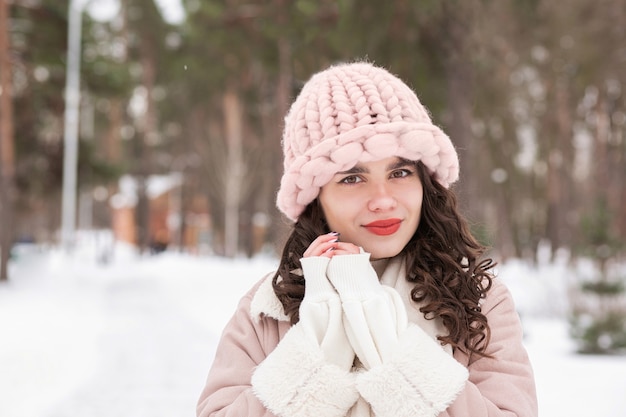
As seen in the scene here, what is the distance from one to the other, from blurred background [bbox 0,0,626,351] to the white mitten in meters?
1.17

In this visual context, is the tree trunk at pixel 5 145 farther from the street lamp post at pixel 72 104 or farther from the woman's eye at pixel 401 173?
the woman's eye at pixel 401 173

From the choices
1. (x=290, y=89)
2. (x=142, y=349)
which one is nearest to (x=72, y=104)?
(x=290, y=89)

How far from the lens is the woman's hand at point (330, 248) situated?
1.85m

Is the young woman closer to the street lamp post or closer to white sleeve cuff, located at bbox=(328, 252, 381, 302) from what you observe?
white sleeve cuff, located at bbox=(328, 252, 381, 302)

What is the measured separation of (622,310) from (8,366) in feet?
24.5

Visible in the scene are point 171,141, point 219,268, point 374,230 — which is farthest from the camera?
point 171,141

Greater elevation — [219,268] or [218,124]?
[218,124]

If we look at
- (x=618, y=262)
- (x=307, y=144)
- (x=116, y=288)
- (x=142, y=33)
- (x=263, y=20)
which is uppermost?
(x=142, y=33)

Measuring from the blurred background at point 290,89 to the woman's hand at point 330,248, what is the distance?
1.12m

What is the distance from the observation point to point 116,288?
1730 cm

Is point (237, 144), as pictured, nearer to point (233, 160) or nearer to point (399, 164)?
point (233, 160)

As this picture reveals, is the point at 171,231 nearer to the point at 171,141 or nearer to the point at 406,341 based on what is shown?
the point at 171,141

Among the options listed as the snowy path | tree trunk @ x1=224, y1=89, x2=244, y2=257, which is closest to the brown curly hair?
the snowy path

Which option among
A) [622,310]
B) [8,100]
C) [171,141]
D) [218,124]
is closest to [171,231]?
[171,141]
